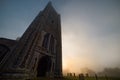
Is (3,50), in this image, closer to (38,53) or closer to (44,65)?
(44,65)

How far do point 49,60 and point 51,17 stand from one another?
363 inches

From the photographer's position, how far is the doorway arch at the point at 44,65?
1691 centimetres

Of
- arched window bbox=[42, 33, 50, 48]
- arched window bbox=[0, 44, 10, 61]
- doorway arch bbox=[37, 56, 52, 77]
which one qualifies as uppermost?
arched window bbox=[42, 33, 50, 48]

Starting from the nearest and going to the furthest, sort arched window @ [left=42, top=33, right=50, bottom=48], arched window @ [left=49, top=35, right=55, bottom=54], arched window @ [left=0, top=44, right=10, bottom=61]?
arched window @ [left=42, top=33, right=50, bottom=48] < arched window @ [left=49, top=35, right=55, bottom=54] < arched window @ [left=0, top=44, right=10, bottom=61]

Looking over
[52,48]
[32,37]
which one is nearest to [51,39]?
[52,48]

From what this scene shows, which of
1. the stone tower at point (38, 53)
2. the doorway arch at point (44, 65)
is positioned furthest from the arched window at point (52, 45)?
the doorway arch at point (44, 65)

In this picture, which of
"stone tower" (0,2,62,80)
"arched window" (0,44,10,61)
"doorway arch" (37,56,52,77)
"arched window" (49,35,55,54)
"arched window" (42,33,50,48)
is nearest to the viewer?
"stone tower" (0,2,62,80)

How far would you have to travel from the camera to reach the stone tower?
11.8 metres

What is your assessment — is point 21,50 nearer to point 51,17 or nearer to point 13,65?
point 13,65

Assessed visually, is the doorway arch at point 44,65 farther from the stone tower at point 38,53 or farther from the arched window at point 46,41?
the arched window at point 46,41

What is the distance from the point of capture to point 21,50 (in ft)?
45.7

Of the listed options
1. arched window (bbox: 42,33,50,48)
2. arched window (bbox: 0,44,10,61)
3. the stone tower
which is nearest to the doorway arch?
the stone tower

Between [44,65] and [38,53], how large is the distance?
298cm

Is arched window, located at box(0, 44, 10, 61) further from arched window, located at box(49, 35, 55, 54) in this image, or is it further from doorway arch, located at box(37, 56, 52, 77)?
arched window, located at box(49, 35, 55, 54)
